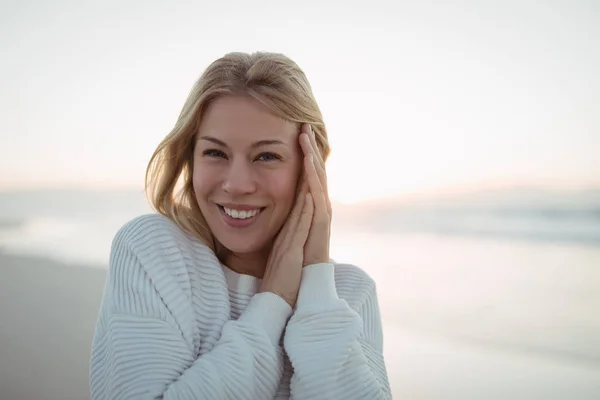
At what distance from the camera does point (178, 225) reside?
2.54 m

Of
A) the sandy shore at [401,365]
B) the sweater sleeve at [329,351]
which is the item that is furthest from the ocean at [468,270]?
the sweater sleeve at [329,351]

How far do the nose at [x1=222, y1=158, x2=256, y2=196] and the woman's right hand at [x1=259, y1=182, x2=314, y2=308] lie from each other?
1.18 feet

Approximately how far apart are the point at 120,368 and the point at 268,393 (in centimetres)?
59

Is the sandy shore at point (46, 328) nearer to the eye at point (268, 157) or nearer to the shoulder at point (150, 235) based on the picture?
the shoulder at point (150, 235)

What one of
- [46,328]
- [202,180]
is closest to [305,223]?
[202,180]

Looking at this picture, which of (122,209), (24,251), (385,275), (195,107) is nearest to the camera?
(195,107)

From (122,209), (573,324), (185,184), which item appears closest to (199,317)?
(185,184)

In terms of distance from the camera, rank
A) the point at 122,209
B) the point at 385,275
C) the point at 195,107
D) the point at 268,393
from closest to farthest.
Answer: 1. the point at 268,393
2. the point at 195,107
3. the point at 385,275
4. the point at 122,209

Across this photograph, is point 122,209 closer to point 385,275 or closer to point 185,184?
point 385,275

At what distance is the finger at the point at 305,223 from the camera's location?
2652 mm

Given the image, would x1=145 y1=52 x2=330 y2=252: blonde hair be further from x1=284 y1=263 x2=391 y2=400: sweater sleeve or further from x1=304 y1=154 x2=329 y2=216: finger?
x1=284 y1=263 x2=391 y2=400: sweater sleeve

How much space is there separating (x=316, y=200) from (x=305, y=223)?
0.13 meters

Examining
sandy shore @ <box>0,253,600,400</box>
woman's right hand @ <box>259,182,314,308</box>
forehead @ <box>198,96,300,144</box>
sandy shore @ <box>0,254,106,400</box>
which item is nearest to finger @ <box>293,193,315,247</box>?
woman's right hand @ <box>259,182,314,308</box>

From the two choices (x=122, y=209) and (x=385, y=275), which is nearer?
(x=385, y=275)
